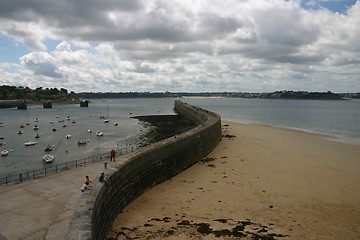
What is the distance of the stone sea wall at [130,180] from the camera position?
909 cm

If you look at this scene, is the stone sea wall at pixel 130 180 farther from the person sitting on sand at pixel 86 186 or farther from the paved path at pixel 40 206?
the paved path at pixel 40 206

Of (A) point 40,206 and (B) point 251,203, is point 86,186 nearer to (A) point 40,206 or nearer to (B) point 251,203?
(A) point 40,206

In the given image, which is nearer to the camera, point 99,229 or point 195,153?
point 99,229

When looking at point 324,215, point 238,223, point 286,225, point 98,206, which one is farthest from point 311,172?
point 98,206

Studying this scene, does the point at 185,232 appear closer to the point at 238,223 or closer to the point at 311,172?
the point at 238,223

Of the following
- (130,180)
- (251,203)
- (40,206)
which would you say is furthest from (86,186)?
(251,203)

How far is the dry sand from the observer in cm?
1243

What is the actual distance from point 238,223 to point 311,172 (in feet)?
39.0

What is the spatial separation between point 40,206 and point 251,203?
11.0 meters

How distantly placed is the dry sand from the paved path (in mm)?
2654

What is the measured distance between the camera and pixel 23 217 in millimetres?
9906

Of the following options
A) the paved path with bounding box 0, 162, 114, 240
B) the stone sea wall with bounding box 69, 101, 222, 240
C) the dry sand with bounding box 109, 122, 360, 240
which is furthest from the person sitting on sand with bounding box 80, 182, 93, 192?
the dry sand with bounding box 109, 122, 360, 240

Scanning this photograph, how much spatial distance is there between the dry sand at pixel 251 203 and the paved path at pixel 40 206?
265 cm

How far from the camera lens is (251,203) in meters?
15.6
